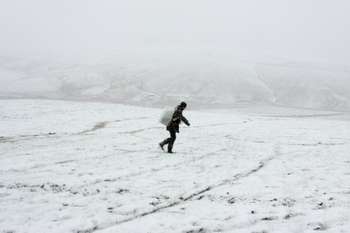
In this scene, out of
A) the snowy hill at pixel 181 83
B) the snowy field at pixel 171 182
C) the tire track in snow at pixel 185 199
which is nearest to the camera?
the tire track in snow at pixel 185 199

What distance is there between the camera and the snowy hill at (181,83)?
60562mm

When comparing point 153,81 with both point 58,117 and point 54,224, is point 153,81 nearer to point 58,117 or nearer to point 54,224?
point 58,117

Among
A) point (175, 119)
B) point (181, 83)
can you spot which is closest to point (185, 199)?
point (175, 119)

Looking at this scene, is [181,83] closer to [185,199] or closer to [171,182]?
[171,182]

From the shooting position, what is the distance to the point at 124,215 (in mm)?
9719

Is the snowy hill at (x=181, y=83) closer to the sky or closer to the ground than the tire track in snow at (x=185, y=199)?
closer to the sky

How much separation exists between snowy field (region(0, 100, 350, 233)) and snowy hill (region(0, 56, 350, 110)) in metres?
34.6

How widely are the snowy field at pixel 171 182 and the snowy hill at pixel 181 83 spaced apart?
34.6 metres

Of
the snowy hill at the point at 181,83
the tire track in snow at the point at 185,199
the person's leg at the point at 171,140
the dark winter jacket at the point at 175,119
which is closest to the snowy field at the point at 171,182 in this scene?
the tire track in snow at the point at 185,199

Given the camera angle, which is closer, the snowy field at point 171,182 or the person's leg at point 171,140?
the snowy field at point 171,182

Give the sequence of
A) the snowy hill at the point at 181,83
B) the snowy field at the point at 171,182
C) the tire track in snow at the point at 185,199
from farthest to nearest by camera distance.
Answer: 1. the snowy hill at the point at 181,83
2. the snowy field at the point at 171,182
3. the tire track in snow at the point at 185,199

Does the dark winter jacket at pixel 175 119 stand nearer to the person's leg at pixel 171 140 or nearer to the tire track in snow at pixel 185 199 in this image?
the person's leg at pixel 171 140

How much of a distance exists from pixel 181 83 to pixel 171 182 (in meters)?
55.5

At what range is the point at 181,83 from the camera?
223 feet
